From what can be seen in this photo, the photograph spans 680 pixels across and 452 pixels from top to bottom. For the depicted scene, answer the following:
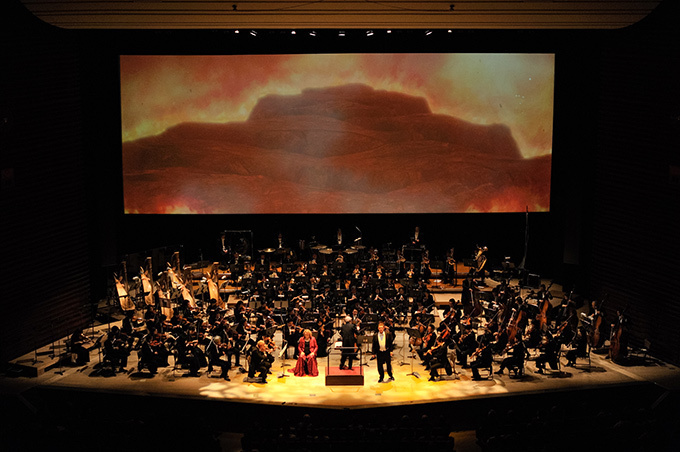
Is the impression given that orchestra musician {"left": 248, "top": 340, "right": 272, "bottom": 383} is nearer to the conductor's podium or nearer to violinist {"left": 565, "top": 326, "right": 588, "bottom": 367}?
the conductor's podium

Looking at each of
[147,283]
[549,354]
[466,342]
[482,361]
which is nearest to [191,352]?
[147,283]

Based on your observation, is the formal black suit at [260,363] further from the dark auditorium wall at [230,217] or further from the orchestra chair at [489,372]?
the dark auditorium wall at [230,217]

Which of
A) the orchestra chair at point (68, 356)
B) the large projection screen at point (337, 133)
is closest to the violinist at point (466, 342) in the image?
the large projection screen at point (337, 133)

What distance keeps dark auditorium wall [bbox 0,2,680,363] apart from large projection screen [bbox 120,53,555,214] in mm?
479

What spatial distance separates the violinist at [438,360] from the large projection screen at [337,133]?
6.97m

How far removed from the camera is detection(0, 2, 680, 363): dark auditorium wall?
579 inches

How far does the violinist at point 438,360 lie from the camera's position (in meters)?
13.5

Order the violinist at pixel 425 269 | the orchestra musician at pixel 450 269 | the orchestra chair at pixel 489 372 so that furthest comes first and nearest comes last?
the orchestra musician at pixel 450 269 < the violinist at pixel 425 269 < the orchestra chair at pixel 489 372

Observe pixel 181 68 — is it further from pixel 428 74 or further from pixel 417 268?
pixel 417 268

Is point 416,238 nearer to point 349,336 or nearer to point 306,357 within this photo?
point 349,336

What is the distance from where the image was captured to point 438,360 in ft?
44.6

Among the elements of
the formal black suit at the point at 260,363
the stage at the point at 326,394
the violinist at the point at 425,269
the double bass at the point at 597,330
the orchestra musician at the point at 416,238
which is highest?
the orchestra musician at the point at 416,238

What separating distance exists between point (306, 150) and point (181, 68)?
418cm

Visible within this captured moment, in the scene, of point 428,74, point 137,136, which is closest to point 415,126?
point 428,74
